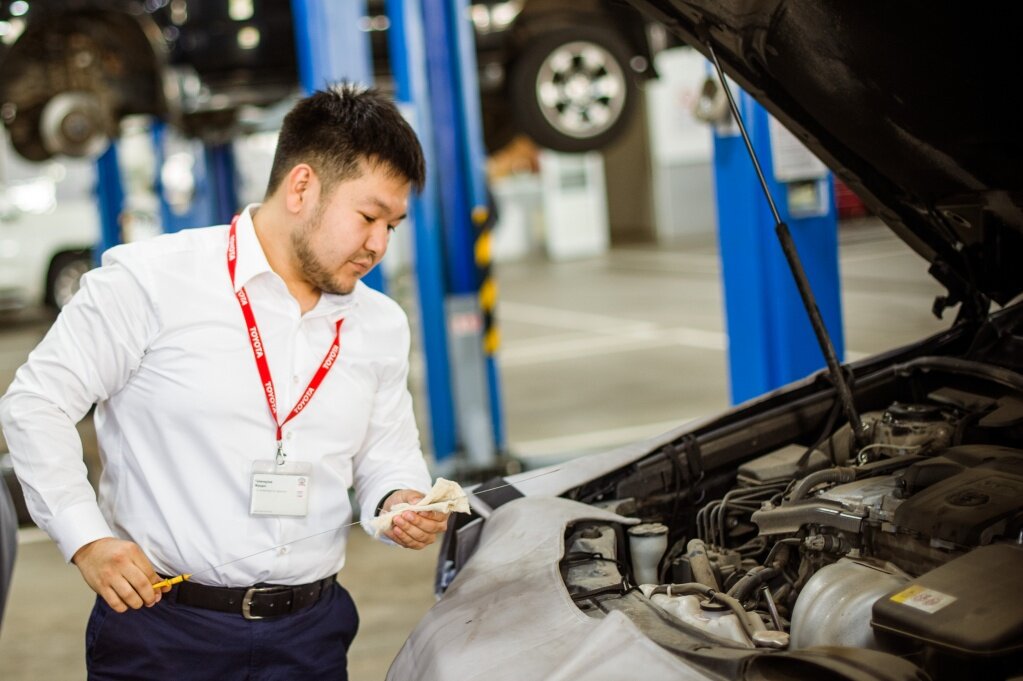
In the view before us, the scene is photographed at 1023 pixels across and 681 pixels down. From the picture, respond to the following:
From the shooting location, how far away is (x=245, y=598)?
1893 mm

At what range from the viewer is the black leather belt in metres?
1.88

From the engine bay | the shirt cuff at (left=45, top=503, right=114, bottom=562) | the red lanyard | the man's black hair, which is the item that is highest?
the man's black hair

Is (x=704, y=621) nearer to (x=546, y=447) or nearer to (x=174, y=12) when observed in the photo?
(x=546, y=447)

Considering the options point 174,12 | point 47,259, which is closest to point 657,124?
point 47,259

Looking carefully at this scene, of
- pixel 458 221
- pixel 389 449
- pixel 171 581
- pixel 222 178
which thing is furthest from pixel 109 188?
pixel 171 581

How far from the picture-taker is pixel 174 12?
24.6 feet

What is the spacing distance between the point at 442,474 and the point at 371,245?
3.36 m

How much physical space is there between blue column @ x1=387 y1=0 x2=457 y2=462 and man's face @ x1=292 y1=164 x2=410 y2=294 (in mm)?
2648

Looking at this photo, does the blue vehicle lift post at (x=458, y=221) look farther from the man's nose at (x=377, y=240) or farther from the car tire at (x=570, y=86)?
the man's nose at (x=377, y=240)

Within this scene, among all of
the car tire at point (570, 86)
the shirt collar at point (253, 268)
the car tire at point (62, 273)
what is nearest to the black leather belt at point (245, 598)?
the shirt collar at point (253, 268)

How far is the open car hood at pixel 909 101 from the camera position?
1913mm

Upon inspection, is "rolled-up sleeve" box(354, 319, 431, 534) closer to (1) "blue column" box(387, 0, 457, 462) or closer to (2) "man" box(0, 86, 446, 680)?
(2) "man" box(0, 86, 446, 680)

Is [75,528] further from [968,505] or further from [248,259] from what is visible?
[968,505]

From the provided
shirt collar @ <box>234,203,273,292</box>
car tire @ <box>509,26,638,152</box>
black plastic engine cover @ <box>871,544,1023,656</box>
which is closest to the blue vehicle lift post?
car tire @ <box>509,26,638,152</box>
